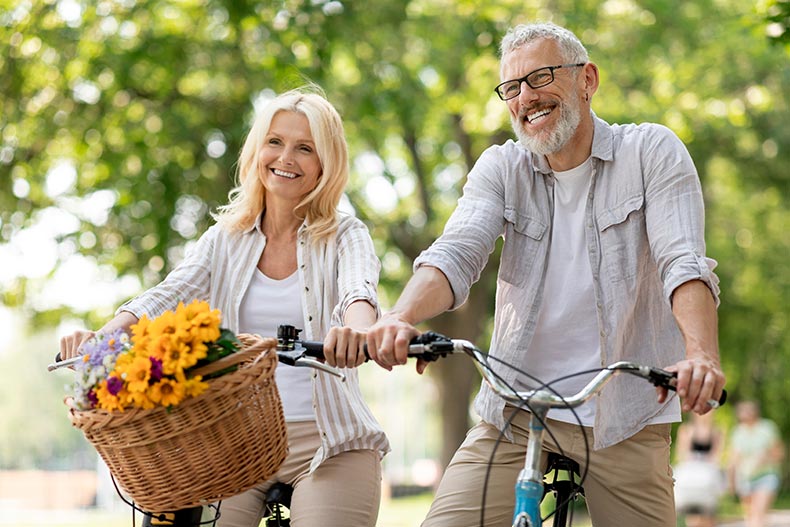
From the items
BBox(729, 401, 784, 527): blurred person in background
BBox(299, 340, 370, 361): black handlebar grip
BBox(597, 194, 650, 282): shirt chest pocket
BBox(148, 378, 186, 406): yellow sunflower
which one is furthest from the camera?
BBox(729, 401, 784, 527): blurred person in background

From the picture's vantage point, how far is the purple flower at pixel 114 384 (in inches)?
114

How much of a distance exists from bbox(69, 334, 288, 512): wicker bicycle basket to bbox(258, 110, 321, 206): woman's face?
106 cm

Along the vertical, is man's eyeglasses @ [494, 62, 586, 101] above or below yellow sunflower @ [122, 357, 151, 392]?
above

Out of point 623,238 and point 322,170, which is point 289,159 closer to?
point 322,170

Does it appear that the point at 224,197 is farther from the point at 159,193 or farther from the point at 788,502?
the point at 788,502

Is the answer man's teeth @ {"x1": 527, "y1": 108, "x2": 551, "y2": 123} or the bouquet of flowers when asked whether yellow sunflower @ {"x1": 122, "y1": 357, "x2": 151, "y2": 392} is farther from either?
man's teeth @ {"x1": 527, "y1": 108, "x2": 551, "y2": 123}

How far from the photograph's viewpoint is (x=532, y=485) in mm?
2914

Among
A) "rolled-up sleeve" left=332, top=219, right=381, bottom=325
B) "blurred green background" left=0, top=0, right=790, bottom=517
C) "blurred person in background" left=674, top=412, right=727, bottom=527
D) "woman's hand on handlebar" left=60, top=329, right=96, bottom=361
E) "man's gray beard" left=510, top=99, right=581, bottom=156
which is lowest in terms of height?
"blurred person in background" left=674, top=412, right=727, bottom=527

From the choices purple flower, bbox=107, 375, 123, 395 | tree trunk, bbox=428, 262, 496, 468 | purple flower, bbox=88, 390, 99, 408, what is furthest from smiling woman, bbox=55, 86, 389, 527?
tree trunk, bbox=428, 262, 496, 468

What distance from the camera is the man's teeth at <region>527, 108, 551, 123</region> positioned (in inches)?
147

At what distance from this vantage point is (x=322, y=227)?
13.2 feet

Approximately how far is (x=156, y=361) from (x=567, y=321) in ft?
4.66

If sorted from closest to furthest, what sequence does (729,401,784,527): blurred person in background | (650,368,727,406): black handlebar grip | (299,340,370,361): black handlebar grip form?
(650,368,727,406): black handlebar grip < (299,340,370,361): black handlebar grip < (729,401,784,527): blurred person in background

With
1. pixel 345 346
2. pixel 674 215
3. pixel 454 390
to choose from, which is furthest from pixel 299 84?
pixel 454 390
